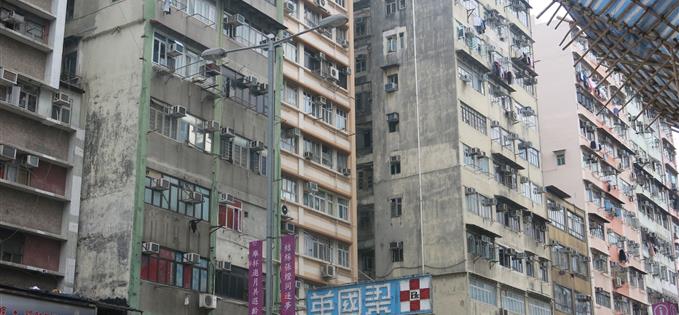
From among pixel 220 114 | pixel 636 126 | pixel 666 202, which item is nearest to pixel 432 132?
pixel 220 114

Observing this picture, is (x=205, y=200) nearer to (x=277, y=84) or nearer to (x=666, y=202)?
(x=277, y=84)

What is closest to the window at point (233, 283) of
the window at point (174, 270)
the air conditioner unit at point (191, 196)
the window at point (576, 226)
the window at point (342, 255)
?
the window at point (174, 270)

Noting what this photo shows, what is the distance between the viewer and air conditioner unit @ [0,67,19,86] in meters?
25.7

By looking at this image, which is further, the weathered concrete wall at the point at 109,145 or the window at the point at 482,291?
the window at the point at 482,291

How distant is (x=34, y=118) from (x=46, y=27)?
10.1 ft

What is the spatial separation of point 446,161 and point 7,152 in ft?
67.4

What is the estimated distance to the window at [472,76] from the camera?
4288cm

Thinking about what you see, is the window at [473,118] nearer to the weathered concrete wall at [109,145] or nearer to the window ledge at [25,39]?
the weathered concrete wall at [109,145]

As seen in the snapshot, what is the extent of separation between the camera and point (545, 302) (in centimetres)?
4638

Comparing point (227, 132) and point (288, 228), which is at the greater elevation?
point (227, 132)

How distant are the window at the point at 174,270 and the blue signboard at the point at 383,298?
5.75m

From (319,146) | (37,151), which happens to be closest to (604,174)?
(319,146)

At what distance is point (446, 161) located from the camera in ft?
135

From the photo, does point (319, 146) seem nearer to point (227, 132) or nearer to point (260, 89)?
point (260, 89)
